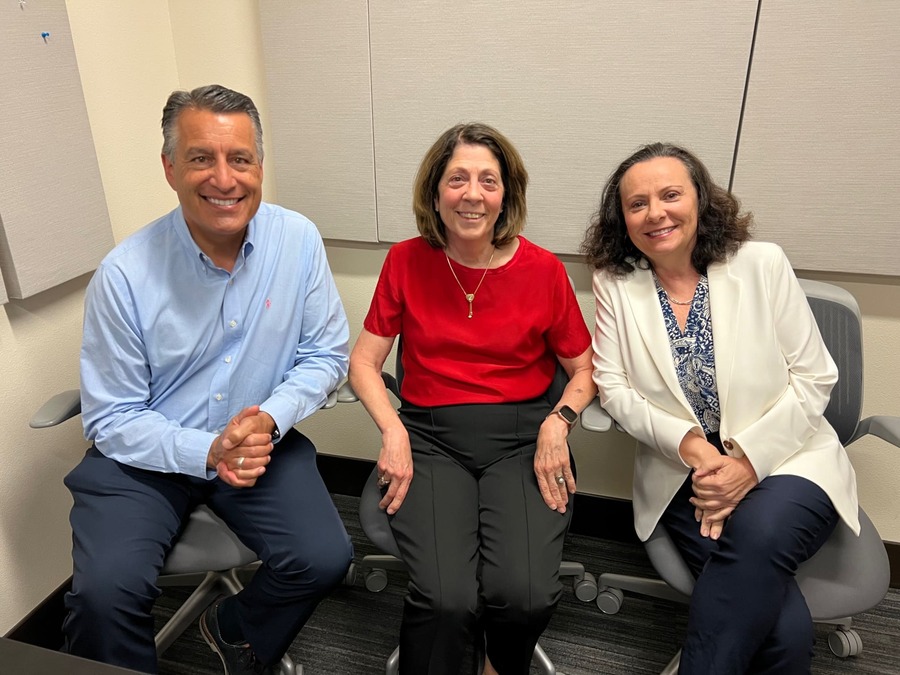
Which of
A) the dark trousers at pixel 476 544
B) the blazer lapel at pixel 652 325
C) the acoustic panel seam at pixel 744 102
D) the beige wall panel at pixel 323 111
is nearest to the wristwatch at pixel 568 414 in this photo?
the dark trousers at pixel 476 544

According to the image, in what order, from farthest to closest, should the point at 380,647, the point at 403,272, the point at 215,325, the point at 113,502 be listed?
the point at 380,647
the point at 403,272
the point at 215,325
the point at 113,502

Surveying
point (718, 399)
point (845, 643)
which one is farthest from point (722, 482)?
point (845, 643)

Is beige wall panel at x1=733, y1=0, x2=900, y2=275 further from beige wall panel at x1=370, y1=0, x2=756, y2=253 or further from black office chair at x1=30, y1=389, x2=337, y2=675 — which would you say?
black office chair at x1=30, y1=389, x2=337, y2=675

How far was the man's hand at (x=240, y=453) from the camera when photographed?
1630 mm

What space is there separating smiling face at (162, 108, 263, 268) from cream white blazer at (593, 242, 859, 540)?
1003 millimetres

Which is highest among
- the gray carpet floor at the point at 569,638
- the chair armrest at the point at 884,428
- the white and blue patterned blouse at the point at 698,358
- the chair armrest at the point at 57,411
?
the white and blue patterned blouse at the point at 698,358

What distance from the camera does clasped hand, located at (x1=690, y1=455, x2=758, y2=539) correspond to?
5.27 feet

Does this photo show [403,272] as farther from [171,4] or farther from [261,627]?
[171,4]

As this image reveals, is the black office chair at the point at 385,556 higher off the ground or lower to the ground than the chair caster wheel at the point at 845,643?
higher

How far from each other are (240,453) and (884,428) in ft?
5.28

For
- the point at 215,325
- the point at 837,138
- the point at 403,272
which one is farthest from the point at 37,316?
the point at 837,138

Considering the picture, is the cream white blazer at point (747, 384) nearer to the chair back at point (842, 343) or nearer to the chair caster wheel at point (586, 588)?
the chair back at point (842, 343)

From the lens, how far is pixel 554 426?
5.74 feet

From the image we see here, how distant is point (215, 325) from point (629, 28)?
4.51 feet
